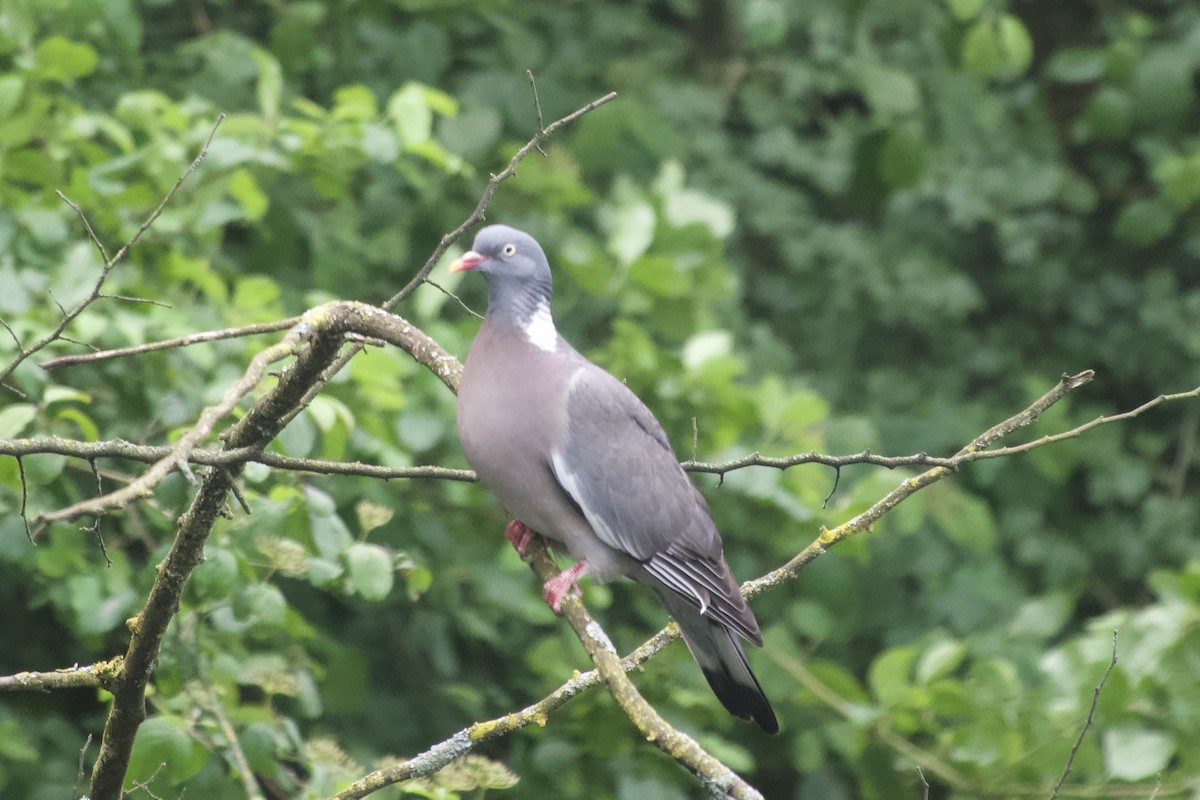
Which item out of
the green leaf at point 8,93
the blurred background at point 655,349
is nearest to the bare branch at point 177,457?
the blurred background at point 655,349

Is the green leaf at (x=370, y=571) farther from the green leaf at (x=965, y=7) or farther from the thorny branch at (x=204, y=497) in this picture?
the green leaf at (x=965, y=7)

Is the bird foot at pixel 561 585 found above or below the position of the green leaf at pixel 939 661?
below

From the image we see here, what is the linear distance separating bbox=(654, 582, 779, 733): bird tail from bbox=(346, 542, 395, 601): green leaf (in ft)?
1.93

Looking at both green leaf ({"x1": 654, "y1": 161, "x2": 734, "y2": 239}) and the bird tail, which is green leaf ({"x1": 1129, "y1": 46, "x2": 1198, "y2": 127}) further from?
the bird tail

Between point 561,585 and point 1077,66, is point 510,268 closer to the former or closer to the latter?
point 561,585

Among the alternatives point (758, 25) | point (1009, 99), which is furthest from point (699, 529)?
point (1009, 99)

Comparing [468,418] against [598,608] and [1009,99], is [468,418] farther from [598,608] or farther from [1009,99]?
[1009,99]

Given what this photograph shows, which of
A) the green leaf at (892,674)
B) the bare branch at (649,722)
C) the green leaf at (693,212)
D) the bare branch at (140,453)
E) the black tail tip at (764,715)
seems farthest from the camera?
the green leaf at (693,212)

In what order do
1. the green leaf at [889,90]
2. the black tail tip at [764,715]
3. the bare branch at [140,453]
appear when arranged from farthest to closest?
the green leaf at [889,90] → the black tail tip at [764,715] → the bare branch at [140,453]

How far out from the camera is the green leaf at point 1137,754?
3.41 m

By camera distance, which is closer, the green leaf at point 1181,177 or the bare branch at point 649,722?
the bare branch at point 649,722

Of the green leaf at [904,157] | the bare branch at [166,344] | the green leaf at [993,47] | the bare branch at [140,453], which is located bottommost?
the bare branch at [140,453]

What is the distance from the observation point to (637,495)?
2.75 m

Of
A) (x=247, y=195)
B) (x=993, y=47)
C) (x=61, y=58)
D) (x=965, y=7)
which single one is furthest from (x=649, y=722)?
(x=993, y=47)
